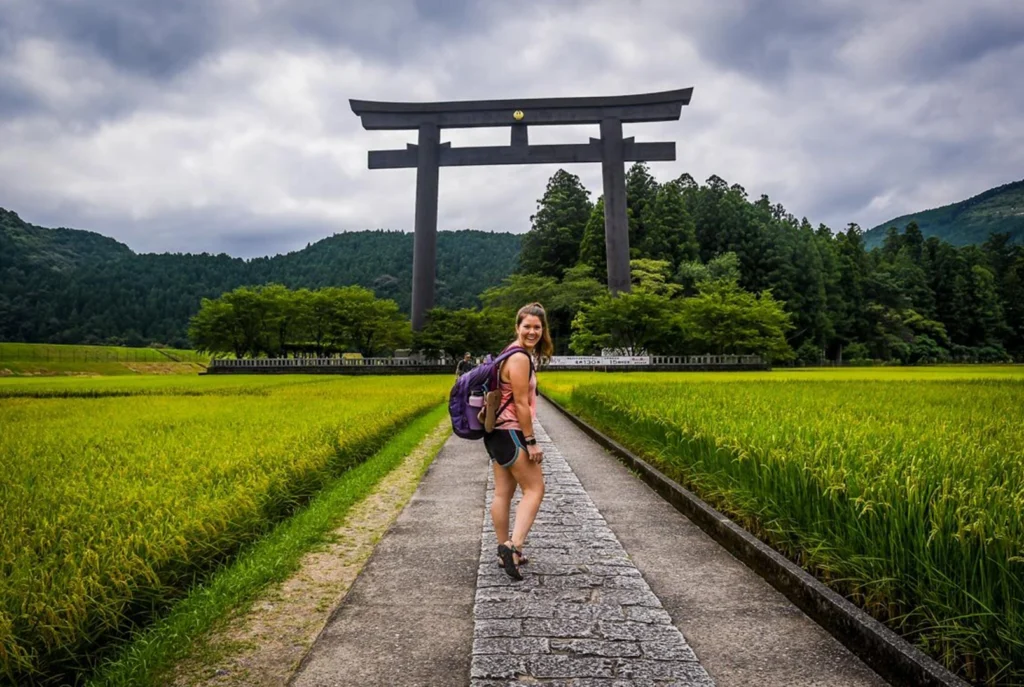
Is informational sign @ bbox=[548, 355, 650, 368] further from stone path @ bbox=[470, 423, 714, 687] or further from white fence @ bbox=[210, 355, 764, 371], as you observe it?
stone path @ bbox=[470, 423, 714, 687]

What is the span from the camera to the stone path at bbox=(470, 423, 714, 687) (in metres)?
2.51

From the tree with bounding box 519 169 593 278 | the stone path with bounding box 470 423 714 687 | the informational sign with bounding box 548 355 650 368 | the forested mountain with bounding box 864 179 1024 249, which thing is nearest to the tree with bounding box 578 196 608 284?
the tree with bounding box 519 169 593 278

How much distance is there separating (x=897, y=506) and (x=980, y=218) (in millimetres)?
173733

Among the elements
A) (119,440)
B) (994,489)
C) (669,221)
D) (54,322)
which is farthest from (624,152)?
(54,322)

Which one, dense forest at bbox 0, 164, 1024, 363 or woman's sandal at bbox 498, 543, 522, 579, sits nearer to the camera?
woman's sandal at bbox 498, 543, 522, 579

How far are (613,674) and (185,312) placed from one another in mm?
81462

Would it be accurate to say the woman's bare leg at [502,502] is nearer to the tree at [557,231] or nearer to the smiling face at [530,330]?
the smiling face at [530,330]

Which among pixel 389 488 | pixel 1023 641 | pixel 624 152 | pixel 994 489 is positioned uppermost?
pixel 624 152

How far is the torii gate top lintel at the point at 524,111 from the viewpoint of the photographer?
30.9 m

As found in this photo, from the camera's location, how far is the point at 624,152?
1271 inches

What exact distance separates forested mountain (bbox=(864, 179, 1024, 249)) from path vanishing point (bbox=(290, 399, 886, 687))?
139854 millimetres

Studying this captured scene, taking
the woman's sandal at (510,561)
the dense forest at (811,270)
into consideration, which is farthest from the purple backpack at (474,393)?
the dense forest at (811,270)

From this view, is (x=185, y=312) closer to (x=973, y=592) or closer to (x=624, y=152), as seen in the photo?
(x=624, y=152)

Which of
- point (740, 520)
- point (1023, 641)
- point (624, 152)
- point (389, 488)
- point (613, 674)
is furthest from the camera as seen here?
point (624, 152)
